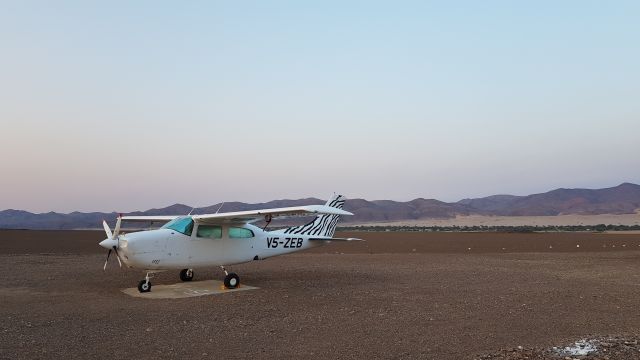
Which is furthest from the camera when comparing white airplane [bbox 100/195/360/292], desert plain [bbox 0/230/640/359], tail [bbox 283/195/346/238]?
tail [bbox 283/195/346/238]

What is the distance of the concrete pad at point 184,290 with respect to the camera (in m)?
13.2


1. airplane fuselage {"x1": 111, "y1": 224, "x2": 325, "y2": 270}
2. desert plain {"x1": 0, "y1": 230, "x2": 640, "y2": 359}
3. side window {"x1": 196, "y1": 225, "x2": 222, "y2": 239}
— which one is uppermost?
side window {"x1": 196, "y1": 225, "x2": 222, "y2": 239}

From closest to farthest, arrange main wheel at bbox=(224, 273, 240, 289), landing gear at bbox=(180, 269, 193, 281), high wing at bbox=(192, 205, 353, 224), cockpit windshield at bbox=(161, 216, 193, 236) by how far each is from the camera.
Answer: high wing at bbox=(192, 205, 353, 224)
main wheel at bbox=(224, 273, 240, 289)
cockpit windshield at bbox=(161, 216, 193, 236)
landing gear at bbox=(180, 269, 193, 281)

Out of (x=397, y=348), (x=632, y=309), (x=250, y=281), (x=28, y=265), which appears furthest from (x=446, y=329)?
(x=28, y=265)

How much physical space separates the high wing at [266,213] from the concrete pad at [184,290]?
189 cm

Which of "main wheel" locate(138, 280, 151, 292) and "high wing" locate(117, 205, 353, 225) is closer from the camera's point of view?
"high wing" locate(117, 205, 353, 225)

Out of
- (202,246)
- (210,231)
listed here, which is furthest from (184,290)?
(210,231)

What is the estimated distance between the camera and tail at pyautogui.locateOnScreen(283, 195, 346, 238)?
17.8m

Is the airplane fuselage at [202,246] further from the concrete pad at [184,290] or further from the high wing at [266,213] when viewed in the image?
the concrete pad at [184,290]

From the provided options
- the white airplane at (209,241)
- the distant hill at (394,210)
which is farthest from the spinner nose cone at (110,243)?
the distant hill at (394,210)

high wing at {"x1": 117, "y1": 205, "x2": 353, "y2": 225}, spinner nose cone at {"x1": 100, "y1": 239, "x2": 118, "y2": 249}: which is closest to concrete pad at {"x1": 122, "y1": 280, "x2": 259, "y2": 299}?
spinner nose cone at {"x1": 100, "y1": 239, "x2": 118, "y2": 249}

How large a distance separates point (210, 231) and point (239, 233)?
107cm

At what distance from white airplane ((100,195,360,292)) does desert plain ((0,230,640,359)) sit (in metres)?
1.04

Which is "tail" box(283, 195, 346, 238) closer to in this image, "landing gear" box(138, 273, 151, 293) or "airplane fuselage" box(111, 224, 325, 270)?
"airplane fuselage" box(111, 224, 325, 270)
